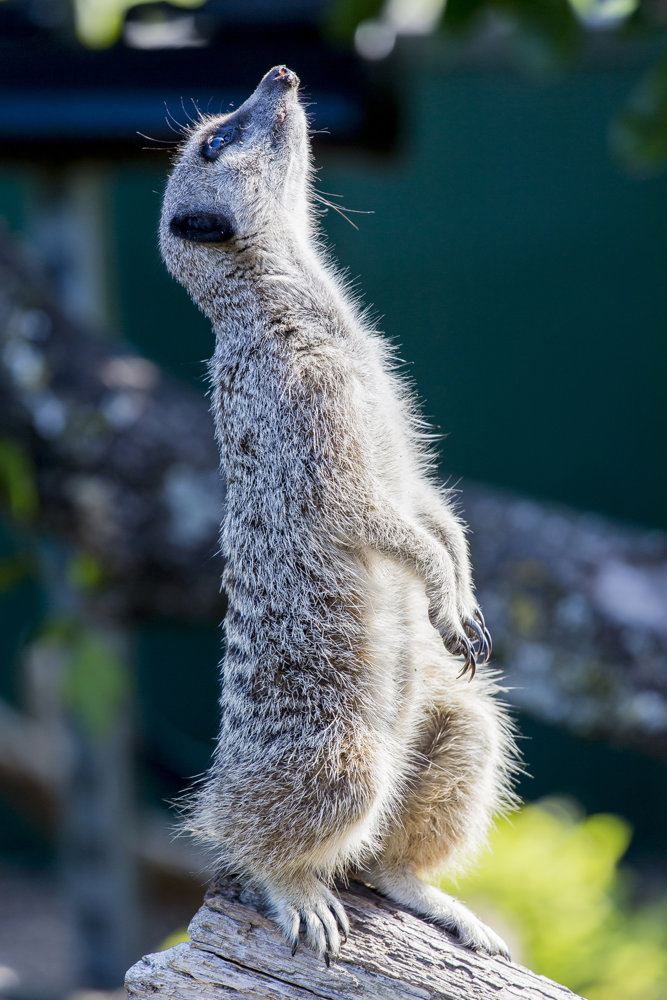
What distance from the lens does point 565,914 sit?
463cm

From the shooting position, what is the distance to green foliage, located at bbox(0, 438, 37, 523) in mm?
3918

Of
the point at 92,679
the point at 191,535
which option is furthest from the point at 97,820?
the point at 191,535

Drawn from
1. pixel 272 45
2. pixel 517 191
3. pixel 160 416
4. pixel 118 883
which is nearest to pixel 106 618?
pixel 160 416

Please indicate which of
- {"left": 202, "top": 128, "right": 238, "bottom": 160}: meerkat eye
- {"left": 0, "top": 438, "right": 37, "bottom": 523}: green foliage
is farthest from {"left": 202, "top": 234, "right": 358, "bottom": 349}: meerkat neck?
{"left": 0, "top": 438, "right": 37, "bottom": 523}: green foliage

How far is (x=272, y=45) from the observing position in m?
3.92

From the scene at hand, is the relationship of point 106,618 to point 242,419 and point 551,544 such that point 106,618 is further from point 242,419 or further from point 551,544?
point 242,419

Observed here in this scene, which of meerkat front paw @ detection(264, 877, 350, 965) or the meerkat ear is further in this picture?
the meerkat ear

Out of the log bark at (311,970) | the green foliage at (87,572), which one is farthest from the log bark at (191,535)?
the log bark at (311,970)

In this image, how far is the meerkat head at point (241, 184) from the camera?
6.04 ft

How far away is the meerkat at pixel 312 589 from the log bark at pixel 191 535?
171 centimetres

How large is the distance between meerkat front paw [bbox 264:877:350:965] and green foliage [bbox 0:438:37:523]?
99.2 inches

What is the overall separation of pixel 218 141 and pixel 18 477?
7.70 ft

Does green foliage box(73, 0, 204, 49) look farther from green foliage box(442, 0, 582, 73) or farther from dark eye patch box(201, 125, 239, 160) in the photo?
dark eye patch box(201, 125, 239, 160)

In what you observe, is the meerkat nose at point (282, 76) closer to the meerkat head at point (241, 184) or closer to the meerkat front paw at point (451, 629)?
the meerkat head at point (241, 184)
